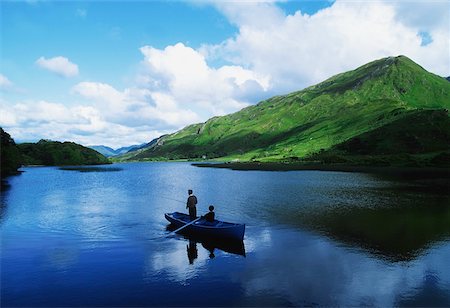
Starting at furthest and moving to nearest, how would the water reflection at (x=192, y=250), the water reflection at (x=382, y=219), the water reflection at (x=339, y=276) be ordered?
the water reflection at (x=382, y=219), the water reflection at (x=192, y=250), the water reflection at (x=339, y=276)

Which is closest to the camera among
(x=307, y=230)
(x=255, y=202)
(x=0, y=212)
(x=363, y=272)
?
(x=363, y=272)

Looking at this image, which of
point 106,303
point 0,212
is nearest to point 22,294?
point 106,303

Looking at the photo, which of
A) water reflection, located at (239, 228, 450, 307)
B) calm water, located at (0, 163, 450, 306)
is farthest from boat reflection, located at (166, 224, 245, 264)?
water reflection, located at (239, 228, 450, 307)

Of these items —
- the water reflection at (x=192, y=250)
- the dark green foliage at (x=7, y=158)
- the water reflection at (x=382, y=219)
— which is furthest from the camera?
the dark green foliage at (x=7, y=158)

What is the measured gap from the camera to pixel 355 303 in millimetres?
24391

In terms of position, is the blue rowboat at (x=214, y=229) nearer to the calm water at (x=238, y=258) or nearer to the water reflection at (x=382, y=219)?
the calm water at (x=238, y=258)

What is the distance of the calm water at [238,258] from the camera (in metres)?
25.7

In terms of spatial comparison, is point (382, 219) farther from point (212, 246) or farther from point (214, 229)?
point (212, 246)

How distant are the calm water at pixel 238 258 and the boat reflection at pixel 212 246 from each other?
1.23ft

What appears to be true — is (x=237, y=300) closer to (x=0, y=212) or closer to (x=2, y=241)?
(x=2, y=241)

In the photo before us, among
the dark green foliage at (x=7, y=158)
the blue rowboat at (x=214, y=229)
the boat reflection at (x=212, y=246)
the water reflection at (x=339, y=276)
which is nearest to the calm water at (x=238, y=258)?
the water reflection at (x=339, y=276)

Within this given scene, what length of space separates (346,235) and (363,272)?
1437 centimetres

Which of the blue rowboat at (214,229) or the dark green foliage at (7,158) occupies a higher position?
the dark green foliage at (7,158)

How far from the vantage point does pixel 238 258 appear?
35219 mm
